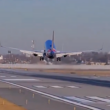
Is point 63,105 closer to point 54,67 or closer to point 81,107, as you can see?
point 81,107

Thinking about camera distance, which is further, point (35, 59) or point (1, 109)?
point (35, 59)

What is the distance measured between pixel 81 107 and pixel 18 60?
6418 inches

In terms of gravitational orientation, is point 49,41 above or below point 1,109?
above

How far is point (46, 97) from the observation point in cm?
2936

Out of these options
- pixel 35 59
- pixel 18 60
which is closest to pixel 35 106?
pixel 35 59

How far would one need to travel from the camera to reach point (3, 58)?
198 meters

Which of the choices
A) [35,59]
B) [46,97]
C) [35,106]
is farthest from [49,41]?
[35,106]

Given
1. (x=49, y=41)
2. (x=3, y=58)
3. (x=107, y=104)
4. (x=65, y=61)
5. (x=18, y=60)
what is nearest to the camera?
(x=107, y=104)

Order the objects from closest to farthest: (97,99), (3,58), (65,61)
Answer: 1. (97,99)
2. (65,61)
3. (3,58)

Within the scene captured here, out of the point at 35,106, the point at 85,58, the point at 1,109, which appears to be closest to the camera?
the point at 1,109

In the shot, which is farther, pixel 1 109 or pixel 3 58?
pixel 3 58

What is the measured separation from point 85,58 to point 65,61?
4393 centimetres

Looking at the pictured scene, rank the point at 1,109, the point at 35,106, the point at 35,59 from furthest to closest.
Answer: the point at 35,59
the point at 35,106
the point at 1,109

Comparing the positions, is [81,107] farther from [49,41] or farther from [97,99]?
[49,41]
